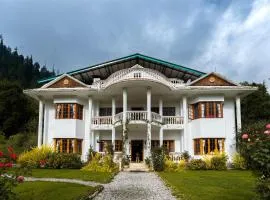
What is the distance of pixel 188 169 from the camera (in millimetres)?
24266

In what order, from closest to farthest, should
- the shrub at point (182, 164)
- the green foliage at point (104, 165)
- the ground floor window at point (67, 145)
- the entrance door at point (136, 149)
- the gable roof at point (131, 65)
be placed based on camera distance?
the green foliage at point (104, 165) < the shrub at point (182, 164) < the ground floor window at point (67, 145) < the gable roof at point (131, 65) < the entrance door at point (136, 149)

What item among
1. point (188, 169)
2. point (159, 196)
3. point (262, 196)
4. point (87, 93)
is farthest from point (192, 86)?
point (262, 196)

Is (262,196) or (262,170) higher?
(262,170)

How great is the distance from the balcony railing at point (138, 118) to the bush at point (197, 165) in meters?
3.88

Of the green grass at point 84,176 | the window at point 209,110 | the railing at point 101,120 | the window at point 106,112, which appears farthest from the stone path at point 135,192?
the window at point 106,112

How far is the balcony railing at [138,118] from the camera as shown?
25250 mm

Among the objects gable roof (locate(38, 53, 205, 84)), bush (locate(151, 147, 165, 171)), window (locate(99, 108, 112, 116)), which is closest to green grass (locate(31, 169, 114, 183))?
bush (locate(151, 147, 165, 171))

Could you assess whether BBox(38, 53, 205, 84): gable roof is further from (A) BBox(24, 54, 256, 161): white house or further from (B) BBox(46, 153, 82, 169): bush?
(B) BBox(46, 153, 82, 169): bush

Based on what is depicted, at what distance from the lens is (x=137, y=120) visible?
976 inches

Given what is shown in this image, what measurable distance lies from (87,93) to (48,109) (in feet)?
14.1

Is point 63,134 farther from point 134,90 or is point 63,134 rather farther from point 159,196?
point 159,196

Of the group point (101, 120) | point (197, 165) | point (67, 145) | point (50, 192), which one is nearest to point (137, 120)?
point (101, 120)

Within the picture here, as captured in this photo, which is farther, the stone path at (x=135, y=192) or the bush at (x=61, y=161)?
the bush at (x=61, y=161)

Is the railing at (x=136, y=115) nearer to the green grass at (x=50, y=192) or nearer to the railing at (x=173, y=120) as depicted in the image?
the railing at (x=173, y=120)
